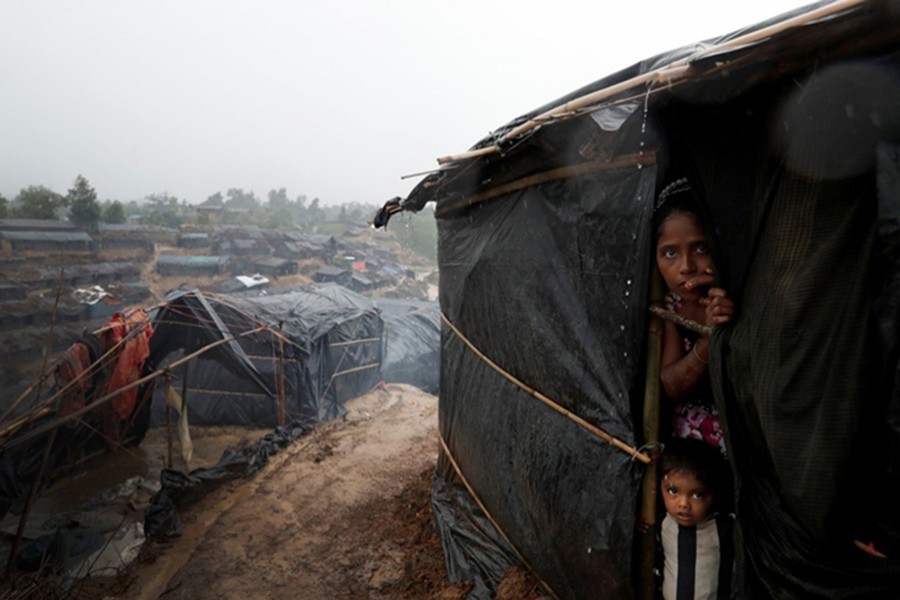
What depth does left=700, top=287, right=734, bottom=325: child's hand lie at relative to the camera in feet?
4.71

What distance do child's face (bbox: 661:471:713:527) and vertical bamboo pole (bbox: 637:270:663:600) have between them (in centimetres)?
20

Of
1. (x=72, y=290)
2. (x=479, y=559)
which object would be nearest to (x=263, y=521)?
(x=479, y=559)

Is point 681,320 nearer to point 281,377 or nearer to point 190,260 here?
point 281,377

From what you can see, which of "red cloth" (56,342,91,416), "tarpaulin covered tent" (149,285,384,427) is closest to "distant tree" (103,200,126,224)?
"tarpaulin covered tent" (149,285,384,427)

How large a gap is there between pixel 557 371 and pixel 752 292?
1.26 m

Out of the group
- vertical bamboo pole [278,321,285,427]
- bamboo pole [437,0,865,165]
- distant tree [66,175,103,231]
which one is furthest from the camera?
distant tree [66,175,103,231]

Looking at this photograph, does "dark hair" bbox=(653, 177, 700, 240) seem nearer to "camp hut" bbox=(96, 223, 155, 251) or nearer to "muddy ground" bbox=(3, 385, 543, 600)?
"muddy ground" bbox=(3, 385, 543, 600)

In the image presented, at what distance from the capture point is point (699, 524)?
1743mm

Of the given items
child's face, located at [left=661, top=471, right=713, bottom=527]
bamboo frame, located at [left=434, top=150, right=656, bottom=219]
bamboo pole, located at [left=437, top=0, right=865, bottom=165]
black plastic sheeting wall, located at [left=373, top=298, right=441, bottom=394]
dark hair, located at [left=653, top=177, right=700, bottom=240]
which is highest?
bamboo pole, located at [left=437, top=0, right=865, bottom=165]

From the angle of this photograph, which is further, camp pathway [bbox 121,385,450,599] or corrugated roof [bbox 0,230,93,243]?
corrugated roof [bbox 0,230,93,243]

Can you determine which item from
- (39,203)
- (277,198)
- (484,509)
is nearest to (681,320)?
(484,509)

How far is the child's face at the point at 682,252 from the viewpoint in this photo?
1642 mm

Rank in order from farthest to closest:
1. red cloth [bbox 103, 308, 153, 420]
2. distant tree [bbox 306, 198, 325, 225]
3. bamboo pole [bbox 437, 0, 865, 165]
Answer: distant tree [bbox 306, 198, 325, 225] < red cloth [bbox 103, 308, 153, 420] < bamboo pole [bbox 437, 0, 865, 165]

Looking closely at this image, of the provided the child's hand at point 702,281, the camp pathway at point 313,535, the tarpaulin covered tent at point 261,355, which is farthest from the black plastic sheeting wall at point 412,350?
the child's hand at point 702,281
